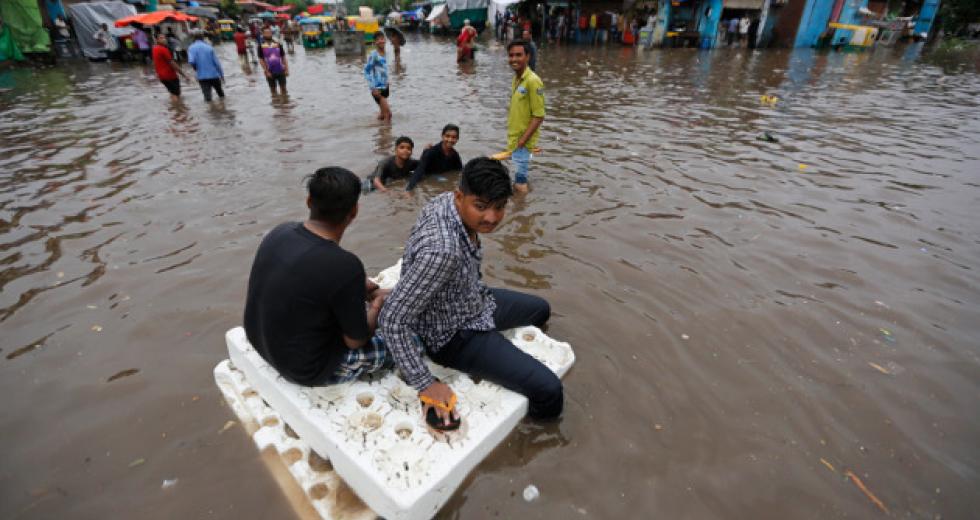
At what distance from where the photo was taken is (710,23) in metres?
24.0

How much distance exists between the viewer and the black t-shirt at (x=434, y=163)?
6.27 meters

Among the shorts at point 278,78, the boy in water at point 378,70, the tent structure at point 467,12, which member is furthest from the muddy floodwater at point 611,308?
the tent structure at point 467,12

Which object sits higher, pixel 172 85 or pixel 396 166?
pixel 172 85

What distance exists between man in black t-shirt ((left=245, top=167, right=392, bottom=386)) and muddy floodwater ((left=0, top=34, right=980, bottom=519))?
2.32 ft

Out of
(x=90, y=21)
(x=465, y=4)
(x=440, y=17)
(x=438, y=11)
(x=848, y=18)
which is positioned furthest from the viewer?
(x=440, y=17)

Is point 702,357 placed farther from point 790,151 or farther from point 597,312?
point 790,151

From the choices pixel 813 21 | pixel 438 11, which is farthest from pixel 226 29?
pixel 813 21

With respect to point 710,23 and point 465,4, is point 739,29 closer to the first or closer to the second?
point 710,23

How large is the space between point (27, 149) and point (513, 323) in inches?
373

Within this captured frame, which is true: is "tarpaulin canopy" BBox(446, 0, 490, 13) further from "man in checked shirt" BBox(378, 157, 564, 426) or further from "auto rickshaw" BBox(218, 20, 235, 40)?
"man in checked shirt" BBox(378, 157, 564, 426)

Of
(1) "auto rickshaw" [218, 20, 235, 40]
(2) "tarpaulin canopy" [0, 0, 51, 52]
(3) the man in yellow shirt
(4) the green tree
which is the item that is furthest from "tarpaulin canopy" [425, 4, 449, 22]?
(3) the man in yellow shirt

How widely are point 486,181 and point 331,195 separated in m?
0.68

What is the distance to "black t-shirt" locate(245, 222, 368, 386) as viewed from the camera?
1.95 metres

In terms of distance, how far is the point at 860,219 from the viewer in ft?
Result: 16.6
